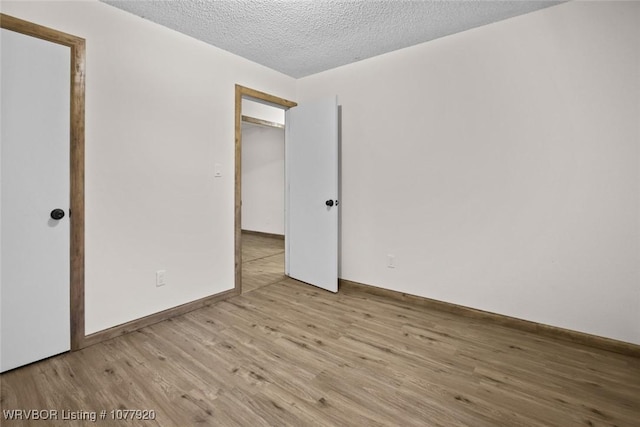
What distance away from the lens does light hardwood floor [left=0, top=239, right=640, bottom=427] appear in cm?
151

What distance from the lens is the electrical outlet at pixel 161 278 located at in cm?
251

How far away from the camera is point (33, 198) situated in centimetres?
187

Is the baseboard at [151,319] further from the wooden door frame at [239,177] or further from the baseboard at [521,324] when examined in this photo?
the baseboard at [521,324]

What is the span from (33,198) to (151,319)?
1192 mm

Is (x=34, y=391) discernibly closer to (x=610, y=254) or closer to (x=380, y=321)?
(x=380, y=321)

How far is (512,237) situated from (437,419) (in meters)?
1.60

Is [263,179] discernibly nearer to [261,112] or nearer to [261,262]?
[261,112]

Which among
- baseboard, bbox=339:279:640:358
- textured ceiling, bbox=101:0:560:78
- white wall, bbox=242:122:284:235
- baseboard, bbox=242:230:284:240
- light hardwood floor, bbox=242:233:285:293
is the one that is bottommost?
baseboard, bbox=339:279:640:358

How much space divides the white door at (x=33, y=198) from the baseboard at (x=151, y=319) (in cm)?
16

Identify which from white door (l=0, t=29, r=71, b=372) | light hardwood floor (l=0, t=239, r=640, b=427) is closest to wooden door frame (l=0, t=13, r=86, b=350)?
white door (l=0, t=29, r=71, b=372)

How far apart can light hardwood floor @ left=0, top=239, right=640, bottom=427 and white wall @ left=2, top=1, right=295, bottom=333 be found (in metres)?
0.42

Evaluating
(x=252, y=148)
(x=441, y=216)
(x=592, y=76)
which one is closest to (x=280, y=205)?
(x=252, y=148)

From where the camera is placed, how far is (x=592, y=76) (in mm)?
2100

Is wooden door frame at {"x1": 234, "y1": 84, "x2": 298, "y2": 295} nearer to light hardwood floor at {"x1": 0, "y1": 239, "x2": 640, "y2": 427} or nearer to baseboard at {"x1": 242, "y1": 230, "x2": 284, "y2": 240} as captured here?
light hardwood floor at {"x1": 0, "y1": 239, "x2": 640, "y2": 427}
